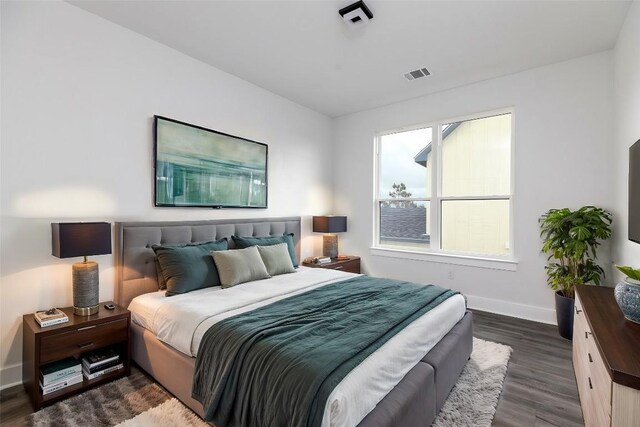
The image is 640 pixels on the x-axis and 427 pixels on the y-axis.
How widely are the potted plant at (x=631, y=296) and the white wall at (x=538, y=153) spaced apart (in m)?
1.89

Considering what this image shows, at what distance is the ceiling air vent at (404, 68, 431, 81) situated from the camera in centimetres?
356

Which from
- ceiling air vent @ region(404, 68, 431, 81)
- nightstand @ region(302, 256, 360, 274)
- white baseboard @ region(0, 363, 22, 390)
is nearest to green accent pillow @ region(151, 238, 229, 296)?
white baseboard @ region(0, 363, 22, 390)

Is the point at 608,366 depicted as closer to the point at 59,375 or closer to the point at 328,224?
the point at 59,375

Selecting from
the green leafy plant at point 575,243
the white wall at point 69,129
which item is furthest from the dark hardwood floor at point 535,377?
the white wall at point 69,129

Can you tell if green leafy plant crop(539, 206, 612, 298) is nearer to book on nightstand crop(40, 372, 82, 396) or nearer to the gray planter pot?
the gray planter pot

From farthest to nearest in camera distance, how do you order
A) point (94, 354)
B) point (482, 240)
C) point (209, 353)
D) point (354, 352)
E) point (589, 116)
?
point (482, 240), point (589, 116), point (94, 354), point (209, 353), point (354, 352)

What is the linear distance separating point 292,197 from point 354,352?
10.5ft

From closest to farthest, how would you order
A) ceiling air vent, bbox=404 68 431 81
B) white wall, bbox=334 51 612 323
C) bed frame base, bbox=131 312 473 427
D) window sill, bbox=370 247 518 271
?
bed frame base, bbox=131 312 473 427 < white wall, bbox=334 51 612 323 < ceiling air vent, bbox=404 68 431 81 < window sill, bbox=370 247 518 271

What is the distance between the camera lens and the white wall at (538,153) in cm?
317

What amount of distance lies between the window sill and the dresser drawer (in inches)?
137

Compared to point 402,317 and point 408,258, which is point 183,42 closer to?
point 402,317

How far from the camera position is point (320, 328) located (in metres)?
1.79

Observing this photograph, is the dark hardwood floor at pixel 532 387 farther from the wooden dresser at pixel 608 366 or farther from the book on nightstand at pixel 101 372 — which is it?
the book on nightstand at pixel 101 372

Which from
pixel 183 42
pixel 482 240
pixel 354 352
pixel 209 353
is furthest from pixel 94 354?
pixel 482 240
